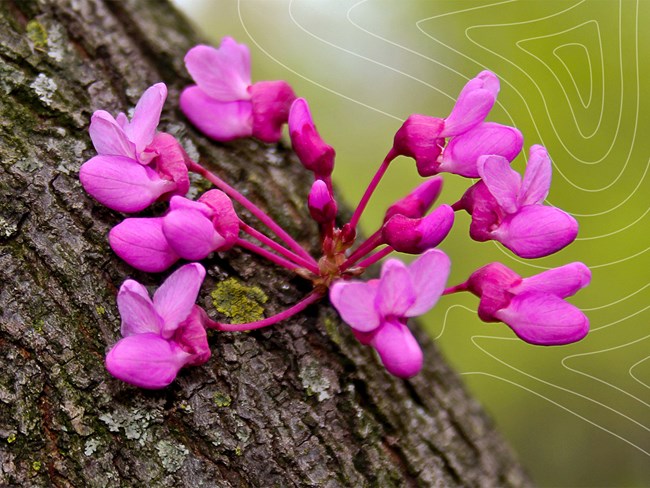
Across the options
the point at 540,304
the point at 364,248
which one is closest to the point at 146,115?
the point at 364,248

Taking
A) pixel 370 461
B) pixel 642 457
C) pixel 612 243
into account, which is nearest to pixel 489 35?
pixel 612 243

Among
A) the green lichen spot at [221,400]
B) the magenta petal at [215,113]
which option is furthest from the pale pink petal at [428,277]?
the magenta petal at [215,113]

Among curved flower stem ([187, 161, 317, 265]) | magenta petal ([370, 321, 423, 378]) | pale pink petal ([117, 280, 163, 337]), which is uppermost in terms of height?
magenta petal ([370, 321, 423, 378])

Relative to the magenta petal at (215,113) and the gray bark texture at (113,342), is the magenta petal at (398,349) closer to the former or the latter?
the gray bark texture at (113,342)

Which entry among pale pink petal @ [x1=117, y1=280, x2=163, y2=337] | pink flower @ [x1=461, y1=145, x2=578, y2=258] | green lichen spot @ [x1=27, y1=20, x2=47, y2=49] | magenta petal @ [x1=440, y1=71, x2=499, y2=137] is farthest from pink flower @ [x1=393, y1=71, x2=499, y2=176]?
green lichen spot @ [x1=27, y1=20, x2=47, y2=49]

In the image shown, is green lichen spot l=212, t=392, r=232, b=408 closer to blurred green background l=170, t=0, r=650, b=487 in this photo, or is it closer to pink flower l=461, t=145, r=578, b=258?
pink flower l=461, t=145, r=578, b=258

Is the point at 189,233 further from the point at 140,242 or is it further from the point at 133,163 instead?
the point at 133,163
